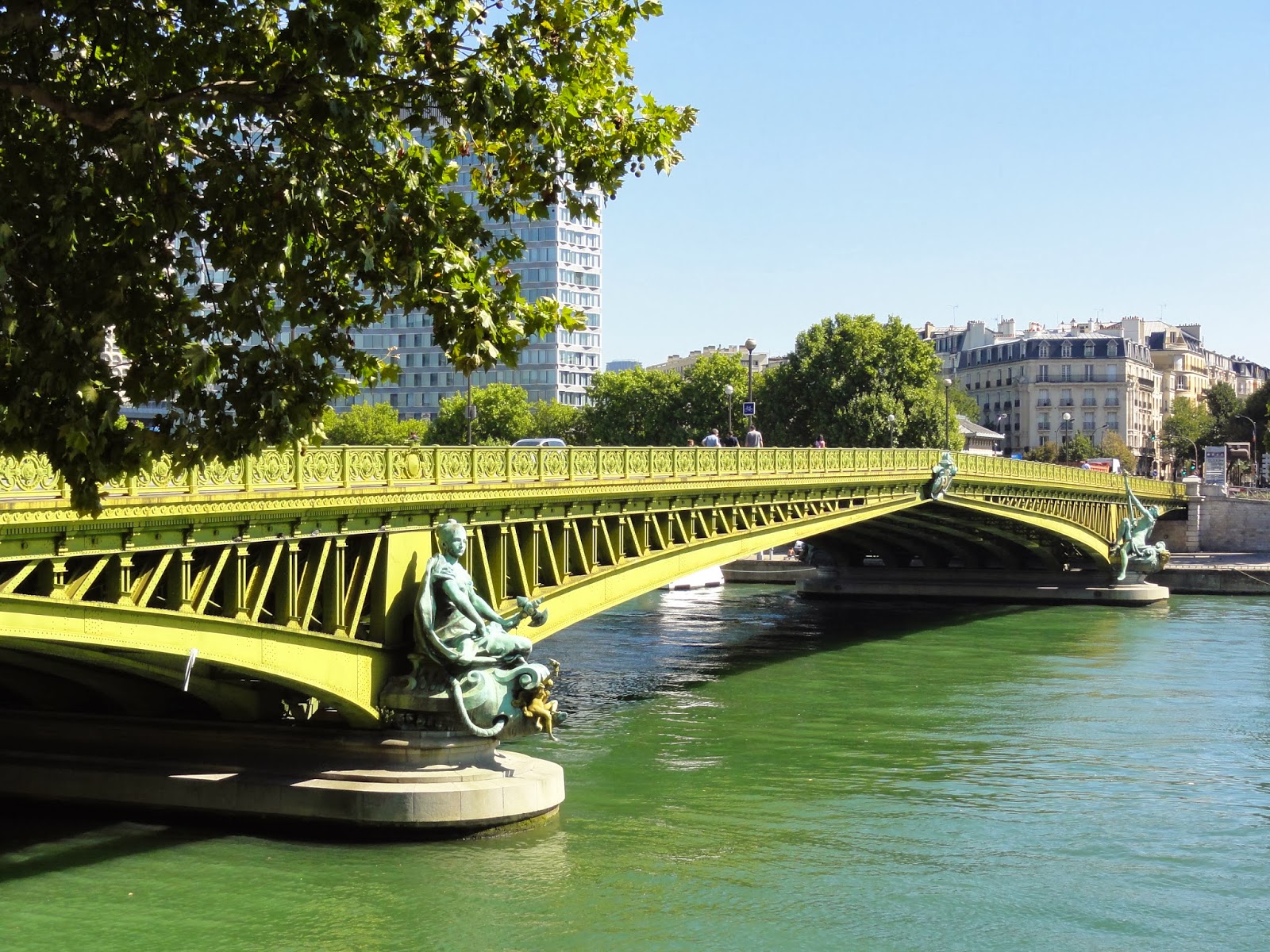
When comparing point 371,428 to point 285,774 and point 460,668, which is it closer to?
point 460,668

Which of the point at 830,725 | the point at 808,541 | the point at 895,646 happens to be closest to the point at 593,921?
the point at 830,725

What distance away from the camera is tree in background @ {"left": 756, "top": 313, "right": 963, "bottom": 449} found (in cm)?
8575

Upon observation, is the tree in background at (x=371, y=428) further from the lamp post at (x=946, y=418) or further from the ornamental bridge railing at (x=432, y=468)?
the ornamental bridge railing at (x=432, y=468)

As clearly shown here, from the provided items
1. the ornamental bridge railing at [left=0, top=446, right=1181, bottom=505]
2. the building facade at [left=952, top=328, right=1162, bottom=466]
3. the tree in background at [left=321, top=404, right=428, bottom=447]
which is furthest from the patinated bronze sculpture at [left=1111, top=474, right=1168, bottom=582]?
the building facade at [left=952, top=328, right=1162, bottom=466]

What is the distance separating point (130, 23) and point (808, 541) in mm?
57279

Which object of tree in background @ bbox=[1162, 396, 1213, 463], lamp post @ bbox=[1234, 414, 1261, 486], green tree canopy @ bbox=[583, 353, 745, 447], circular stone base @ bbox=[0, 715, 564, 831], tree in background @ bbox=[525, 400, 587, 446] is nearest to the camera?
circular stone base @ bbox=[0, 715, 564, 831]

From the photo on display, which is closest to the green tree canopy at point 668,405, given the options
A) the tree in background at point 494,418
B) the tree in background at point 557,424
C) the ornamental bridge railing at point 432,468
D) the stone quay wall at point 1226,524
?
the tree in background at point 494,418

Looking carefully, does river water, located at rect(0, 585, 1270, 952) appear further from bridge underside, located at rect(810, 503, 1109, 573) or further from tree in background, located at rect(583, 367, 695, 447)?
tree in background, located at rect(583, 367, 695, 447)

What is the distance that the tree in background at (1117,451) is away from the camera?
12588cm

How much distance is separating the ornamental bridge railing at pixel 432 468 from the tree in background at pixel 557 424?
61543 millimetres

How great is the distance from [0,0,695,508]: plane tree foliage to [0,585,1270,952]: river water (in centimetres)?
774

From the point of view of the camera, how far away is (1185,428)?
134m

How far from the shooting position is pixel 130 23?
11203 mm

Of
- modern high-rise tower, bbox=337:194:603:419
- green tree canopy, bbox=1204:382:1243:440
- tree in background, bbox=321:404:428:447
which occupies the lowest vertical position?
tree in background, bbox=321:404:428:447
